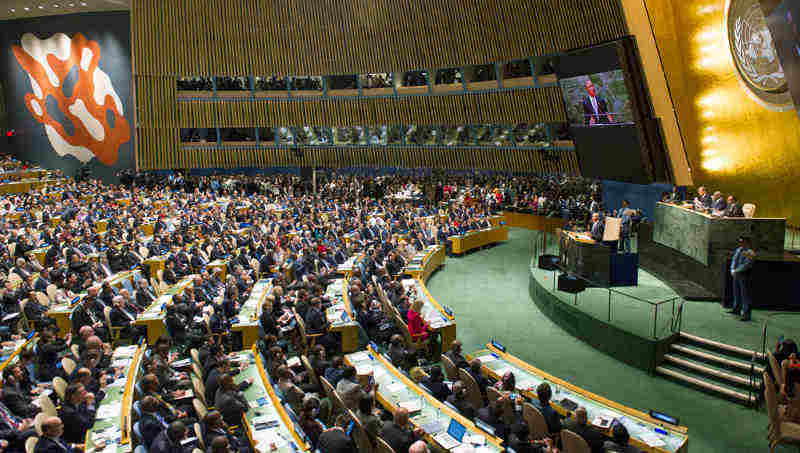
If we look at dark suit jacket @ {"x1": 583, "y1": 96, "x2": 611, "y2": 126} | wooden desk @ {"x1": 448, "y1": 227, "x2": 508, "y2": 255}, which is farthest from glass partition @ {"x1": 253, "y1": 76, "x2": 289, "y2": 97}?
dark suit jacket @ {"x1": 583, "y1": 96, "x2": 611, "y2": 126}

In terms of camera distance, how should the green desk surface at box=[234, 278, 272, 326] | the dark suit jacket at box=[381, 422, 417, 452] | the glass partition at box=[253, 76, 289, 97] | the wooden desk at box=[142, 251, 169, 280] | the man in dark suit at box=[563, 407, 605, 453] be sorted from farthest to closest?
the glass partition at box=[253, 76, 289, 97] → the wooden desk at box=[142, 251, 169, 280] → the green desk surface at box=[234, 278, 272, 326] → the man in dark suit at box=[563, 407, 605, 453] → the dark suit jacket at box=[381, 422, 417, 452]

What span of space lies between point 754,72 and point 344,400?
1051 centimetres

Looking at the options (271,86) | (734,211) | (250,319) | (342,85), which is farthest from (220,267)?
(271,86)

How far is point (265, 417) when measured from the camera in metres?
5.93

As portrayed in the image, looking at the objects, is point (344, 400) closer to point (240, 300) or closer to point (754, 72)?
point (240, 300)

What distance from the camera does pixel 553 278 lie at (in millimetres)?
12141

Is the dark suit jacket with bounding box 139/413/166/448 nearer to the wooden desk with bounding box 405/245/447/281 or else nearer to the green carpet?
the green carpet

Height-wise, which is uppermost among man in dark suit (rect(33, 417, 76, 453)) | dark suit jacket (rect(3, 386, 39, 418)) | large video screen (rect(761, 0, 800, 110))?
large video screen (rect(761, 0, 800, 110))

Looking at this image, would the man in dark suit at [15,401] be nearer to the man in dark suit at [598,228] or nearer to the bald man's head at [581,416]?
the bald man's head at [581,416]

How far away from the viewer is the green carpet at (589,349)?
273 inches

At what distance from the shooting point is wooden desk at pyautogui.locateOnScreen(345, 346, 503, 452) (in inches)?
226

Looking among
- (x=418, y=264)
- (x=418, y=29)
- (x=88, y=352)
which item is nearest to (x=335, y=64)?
(x=418, y=29)

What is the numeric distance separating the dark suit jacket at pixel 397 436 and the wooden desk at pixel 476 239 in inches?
478

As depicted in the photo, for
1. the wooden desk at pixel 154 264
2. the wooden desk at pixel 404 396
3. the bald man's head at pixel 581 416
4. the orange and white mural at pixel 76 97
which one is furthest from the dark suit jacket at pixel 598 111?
the orange and white mural at pixel 76 97
